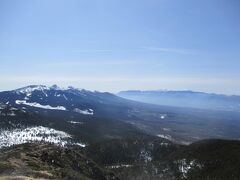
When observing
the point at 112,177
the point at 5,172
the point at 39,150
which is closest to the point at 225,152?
the point at 112,177

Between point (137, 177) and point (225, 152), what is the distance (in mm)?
50867

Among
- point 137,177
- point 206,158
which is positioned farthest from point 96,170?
point 206,158

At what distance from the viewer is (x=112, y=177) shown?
171 m

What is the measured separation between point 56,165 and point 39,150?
750 inches

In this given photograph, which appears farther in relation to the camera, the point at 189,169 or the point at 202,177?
the point at 189,169

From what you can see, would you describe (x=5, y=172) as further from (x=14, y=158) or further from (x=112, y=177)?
(x=112, y=177)

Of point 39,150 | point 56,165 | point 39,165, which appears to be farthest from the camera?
point 39,150

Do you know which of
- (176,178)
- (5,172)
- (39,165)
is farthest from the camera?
(176,178)

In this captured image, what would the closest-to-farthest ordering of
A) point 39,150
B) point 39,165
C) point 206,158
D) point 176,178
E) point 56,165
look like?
point 39,165
point 56,165
point 39,150
point 176,178
point 206,158

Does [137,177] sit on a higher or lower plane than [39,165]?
lower

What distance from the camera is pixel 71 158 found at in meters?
169

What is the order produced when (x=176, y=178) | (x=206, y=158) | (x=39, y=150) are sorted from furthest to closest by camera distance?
(x=206, y=158) < (x=176, y=178) < (x=39, y=150)

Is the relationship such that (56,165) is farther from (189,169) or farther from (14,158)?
(189,169)

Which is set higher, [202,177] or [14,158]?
[14,158]
